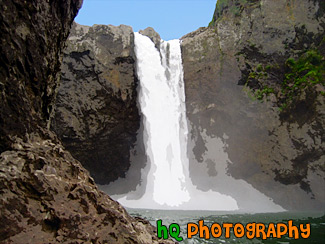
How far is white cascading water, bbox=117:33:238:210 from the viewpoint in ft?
52.5

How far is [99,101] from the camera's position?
1670cm

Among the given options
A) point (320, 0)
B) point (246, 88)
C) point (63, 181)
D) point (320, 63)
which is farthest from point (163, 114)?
point (63, 181)

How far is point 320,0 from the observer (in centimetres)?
1672

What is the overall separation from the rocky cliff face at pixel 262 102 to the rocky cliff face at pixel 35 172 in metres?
14.4

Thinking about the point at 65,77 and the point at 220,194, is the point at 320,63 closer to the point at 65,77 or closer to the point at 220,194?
the point at 220,194

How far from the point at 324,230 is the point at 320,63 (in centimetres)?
1157

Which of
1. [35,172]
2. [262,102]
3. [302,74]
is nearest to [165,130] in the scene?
[262,102]

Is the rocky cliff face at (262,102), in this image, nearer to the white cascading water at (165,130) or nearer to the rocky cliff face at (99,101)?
the white cascading water at (165,130)

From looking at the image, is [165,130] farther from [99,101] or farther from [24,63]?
[24,63]

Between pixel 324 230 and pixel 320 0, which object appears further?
pixel 320 0

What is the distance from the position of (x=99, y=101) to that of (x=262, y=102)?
33.7 ft

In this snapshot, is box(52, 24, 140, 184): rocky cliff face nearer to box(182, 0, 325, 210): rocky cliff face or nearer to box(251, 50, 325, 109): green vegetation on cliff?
box(182, 0, 325, 210): rocky cliff face

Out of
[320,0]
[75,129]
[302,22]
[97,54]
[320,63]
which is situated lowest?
[75,129]

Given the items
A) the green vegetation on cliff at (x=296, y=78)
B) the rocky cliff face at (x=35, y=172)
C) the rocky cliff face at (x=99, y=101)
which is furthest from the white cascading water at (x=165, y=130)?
the rocky cliff face at (x=35, y=172)
